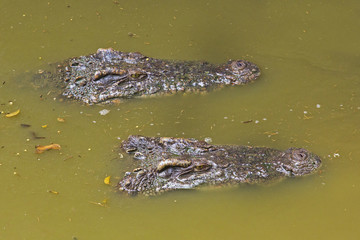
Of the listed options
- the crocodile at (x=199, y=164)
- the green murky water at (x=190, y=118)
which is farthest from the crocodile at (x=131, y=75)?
the crocodile at (x=199, y=164)

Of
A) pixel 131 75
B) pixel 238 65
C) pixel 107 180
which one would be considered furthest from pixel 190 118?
pixel 107 180

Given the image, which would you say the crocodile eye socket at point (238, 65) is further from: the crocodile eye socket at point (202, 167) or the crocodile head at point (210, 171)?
the crocodile eye socket at point (202, 167)

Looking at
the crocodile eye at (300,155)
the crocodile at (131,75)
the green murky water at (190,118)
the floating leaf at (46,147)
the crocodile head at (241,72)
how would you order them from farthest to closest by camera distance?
the crocodile head at (241,72) → the crocodile at (131,75) → the floating leaf at (46,147) → the crocodile eye at (300,155) → the green murky water at (190,118)

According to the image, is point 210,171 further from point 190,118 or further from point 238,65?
point 238,65

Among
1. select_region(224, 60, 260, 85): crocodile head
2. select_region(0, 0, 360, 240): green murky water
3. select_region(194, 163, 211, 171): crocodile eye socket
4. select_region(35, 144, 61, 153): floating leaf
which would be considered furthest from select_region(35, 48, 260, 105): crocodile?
select_region(194, 163, 211, 171): crocodile eye socket

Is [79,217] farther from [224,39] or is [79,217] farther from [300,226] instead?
[224,39]

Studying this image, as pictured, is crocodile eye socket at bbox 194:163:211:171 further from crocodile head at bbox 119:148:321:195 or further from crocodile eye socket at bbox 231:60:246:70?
crocodile eye socket at bbox 231:60:246:70

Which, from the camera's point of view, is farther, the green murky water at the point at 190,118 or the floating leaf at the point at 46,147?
the floating leaf at the point at 46,147
